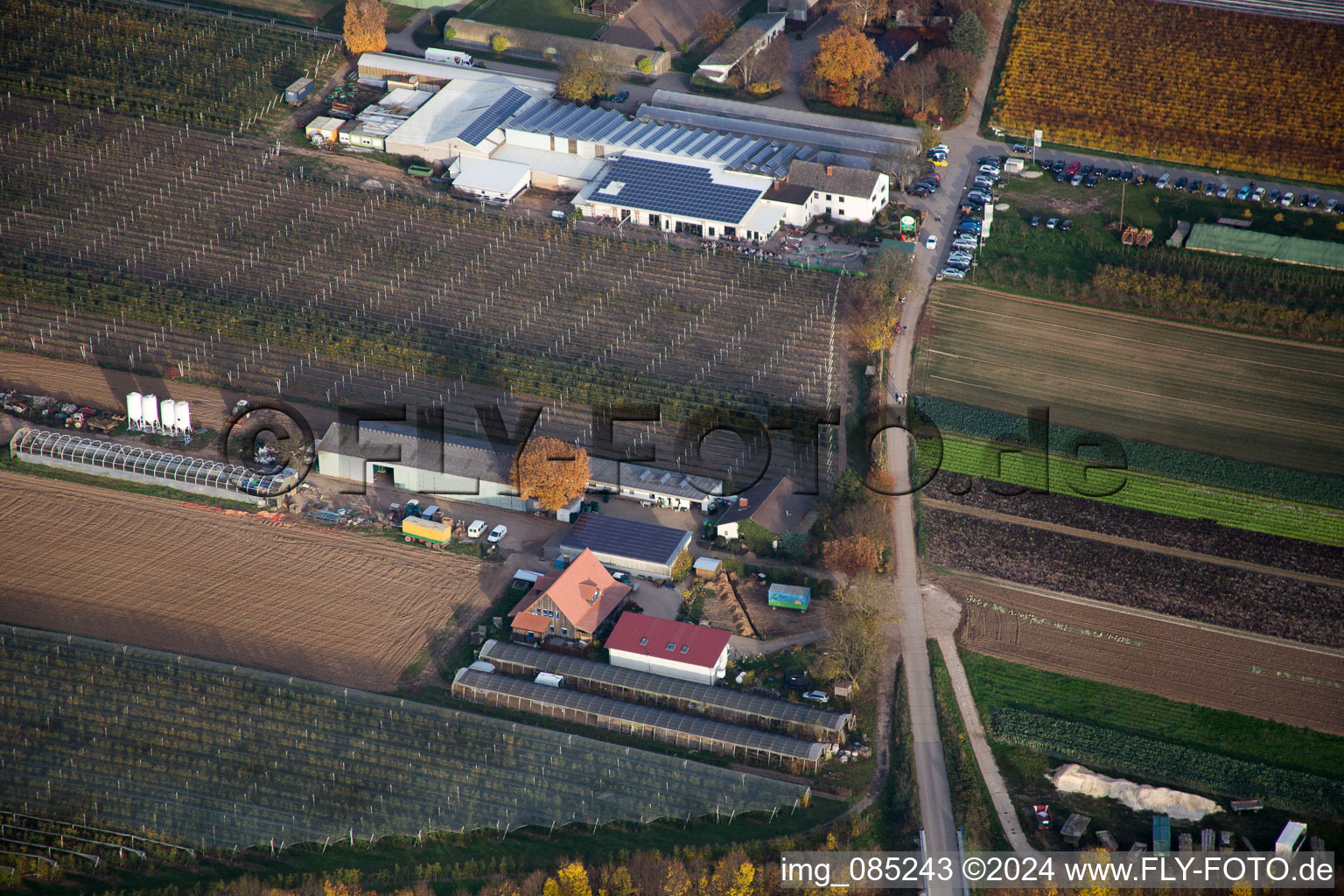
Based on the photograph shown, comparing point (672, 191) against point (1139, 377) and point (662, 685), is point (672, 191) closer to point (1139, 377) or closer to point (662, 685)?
point (1139, 377)

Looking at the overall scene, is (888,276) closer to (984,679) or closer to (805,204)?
(805,204)

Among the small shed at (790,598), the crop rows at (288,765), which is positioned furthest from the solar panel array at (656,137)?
the crop rows at (288,765)

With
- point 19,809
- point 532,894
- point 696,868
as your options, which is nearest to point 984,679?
point 696,868

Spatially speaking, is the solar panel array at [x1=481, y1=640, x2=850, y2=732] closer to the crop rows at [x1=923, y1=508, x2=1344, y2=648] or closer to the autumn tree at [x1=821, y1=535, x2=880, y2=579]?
the autumn tree at [x1=821, y1=535, x2=880, y2=579]

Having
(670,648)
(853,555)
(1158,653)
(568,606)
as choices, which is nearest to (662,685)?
(670,648)


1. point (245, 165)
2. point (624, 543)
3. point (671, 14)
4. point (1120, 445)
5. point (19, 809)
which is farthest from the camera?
point (671, 14)

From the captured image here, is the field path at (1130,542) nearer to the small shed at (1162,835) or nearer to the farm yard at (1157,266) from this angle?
the small shed at (1162,835)
